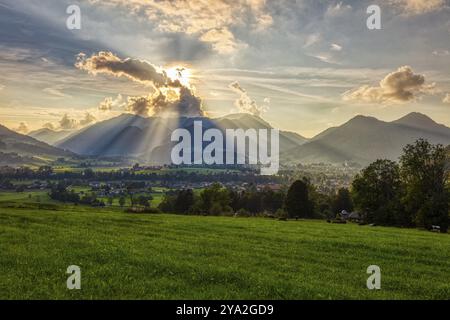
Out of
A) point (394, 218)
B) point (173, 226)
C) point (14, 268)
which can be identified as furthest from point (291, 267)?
point (394, 218)

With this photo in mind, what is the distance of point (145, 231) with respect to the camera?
37312mm

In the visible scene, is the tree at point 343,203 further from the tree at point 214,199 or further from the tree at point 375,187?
the tree at point 214,199

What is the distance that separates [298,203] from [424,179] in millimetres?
31829

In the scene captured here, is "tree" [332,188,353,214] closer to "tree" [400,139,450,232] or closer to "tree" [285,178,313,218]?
"tree" [285,178,313,218]

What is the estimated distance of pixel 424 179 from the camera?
73.0 metres

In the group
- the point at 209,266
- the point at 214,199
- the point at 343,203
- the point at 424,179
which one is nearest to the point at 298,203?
the point at 214,199

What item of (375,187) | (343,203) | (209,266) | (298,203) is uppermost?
(375,187)

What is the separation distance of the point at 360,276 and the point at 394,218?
63499mm

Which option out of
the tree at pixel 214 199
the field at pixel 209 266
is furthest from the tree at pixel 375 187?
the field at pixel 209 266

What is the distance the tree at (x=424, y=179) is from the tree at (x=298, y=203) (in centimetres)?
2675

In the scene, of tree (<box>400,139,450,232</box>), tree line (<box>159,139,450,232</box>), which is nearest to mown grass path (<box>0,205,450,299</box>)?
tree (<box>400,139,450,232</box>)

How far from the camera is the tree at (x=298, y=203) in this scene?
319 ft

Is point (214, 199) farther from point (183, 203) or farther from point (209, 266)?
point (209, 266)
